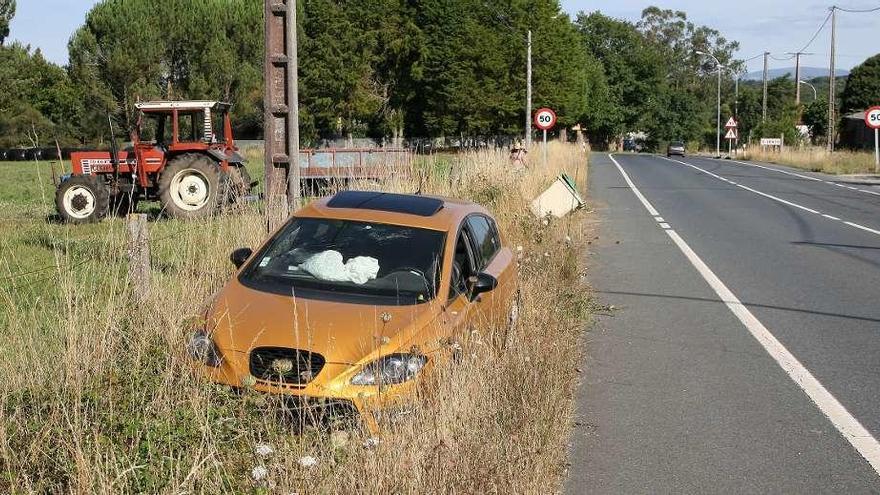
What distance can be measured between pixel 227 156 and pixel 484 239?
12.2 meters

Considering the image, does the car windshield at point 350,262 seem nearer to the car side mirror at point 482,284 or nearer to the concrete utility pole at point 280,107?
the car side mirror at point 482,284

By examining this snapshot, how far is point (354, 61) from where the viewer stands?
7094cm

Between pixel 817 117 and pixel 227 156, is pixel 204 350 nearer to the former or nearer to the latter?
pixel 227 156

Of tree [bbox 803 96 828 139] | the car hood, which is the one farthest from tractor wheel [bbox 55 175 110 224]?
tree [bbox 803 96 828 139]

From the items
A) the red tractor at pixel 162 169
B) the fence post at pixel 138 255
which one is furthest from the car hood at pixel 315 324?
the red tractor at pixel 162 169

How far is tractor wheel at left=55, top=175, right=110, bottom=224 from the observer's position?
703 inches

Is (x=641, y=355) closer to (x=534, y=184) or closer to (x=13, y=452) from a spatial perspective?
(x=13, y=452)

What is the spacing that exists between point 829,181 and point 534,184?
19747 millimetres

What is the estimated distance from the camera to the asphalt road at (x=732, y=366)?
5559 mm

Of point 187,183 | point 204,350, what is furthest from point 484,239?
point 187,183

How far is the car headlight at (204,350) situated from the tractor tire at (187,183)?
Answer: 12924 mm

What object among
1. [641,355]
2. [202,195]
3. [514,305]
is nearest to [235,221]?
[514,305]

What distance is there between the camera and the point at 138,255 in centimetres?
698

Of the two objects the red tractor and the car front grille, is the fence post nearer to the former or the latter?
the car front grille
